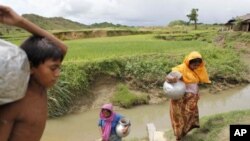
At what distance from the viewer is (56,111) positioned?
39.3ft

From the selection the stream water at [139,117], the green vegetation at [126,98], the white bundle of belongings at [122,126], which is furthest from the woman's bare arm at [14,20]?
the green vegetation at [126,98]

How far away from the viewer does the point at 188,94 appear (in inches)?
264

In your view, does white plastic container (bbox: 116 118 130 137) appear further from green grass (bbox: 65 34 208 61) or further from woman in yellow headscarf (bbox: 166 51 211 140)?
green grass (bbox: 65 34 208 61)

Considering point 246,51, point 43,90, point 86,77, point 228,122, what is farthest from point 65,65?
point 246,51

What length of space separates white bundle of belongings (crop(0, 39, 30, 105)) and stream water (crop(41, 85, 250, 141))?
299 inches

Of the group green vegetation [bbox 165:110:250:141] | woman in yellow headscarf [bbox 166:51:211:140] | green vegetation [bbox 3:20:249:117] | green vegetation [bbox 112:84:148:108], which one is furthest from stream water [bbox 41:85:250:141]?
woman in yellow headscarf [bbox 166:51:211:140]

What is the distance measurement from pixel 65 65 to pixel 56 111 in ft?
6.52

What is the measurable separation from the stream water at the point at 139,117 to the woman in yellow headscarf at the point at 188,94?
2.58 meters

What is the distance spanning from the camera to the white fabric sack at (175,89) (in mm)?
6383

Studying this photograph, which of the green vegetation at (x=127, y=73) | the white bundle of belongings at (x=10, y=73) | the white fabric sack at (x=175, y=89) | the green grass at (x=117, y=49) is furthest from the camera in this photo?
the green grass at (x=117, y=49)

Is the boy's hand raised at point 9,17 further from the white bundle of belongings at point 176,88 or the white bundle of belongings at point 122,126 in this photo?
the white bundle of belongings at point 176,88

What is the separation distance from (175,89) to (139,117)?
19.3ft

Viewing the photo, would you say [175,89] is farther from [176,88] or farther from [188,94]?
[188,94]

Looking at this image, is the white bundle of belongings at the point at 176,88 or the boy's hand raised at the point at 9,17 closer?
the boy's hand raised at the point at 9,17
